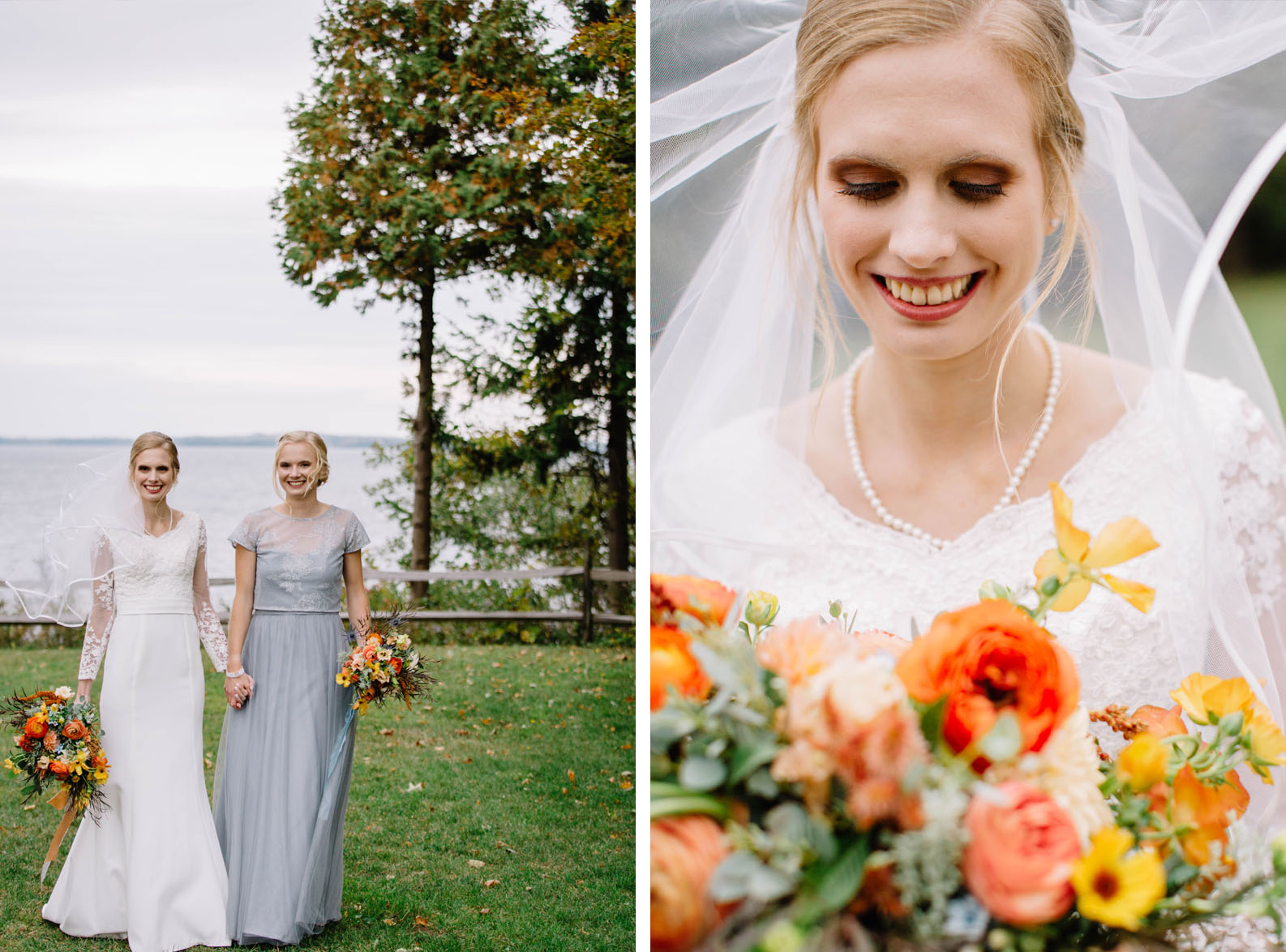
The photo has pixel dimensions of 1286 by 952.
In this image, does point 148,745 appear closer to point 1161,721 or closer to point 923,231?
point 923,231

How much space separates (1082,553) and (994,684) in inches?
7.7

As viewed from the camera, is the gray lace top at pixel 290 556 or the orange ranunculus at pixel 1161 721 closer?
the orange ranunculus at pixel 1161 721

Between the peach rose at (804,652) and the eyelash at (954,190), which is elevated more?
the eyelash at (954,190)

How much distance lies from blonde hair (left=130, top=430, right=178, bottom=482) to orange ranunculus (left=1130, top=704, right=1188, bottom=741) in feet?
10.4

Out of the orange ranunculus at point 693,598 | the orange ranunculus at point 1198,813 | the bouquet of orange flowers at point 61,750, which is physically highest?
the orange ranunculus at point 693,598

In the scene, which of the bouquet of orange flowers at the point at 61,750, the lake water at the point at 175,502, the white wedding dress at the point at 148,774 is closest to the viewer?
the bouquet of orange flowers at the point at 61,750

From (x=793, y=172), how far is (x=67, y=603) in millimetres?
3135

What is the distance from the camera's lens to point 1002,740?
1.09m

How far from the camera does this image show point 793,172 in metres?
1.81

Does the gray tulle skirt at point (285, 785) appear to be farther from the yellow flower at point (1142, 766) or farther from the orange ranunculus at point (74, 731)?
the yellow flower at point (1142, 766)

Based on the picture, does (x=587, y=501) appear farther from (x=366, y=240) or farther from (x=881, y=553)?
(x=881, y=553)

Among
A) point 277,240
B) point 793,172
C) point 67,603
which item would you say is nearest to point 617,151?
point 277,240

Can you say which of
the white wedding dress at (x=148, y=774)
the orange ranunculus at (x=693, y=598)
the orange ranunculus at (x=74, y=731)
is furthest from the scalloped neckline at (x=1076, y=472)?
the orange ranunculus at (x=74, y=731)

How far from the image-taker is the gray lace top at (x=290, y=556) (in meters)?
3.64
